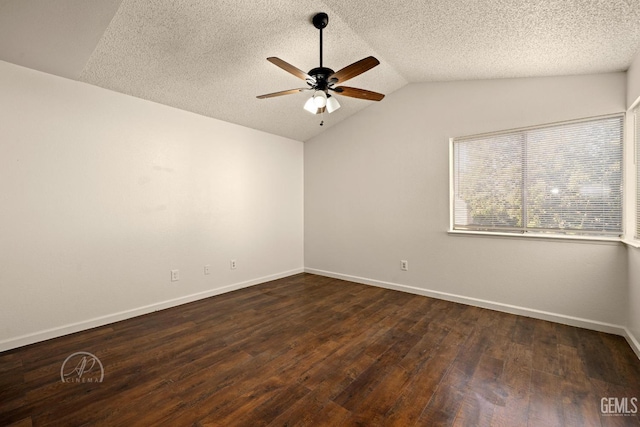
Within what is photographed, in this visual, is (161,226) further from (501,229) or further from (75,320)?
(501,229)

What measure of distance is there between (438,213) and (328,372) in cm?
252

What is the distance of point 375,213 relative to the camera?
13.8 feet

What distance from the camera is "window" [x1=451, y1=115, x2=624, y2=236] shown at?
263 centimetres

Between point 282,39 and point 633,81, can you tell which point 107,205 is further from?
point 633,81

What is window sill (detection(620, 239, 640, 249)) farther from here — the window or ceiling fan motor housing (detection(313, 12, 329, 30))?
ceiling fan motor housing (detection(313, 12, 329, 30))

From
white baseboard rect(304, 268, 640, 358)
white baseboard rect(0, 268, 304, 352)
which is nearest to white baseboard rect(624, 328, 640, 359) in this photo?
white baseboard rect(304, 268, 640, 358)

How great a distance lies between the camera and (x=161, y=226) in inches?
129

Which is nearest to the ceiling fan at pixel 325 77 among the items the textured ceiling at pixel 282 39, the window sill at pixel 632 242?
the textured ceiling at pixel 282 39

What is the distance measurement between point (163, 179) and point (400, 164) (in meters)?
3.16

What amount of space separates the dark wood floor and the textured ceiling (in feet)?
8.25

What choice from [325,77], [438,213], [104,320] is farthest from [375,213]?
[104,320]

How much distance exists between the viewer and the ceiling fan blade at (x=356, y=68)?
195cm

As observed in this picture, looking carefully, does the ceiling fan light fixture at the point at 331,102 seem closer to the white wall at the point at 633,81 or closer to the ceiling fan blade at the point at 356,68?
the ceiling fan blade at the point at 356,68

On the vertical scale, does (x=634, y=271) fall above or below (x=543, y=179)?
below
